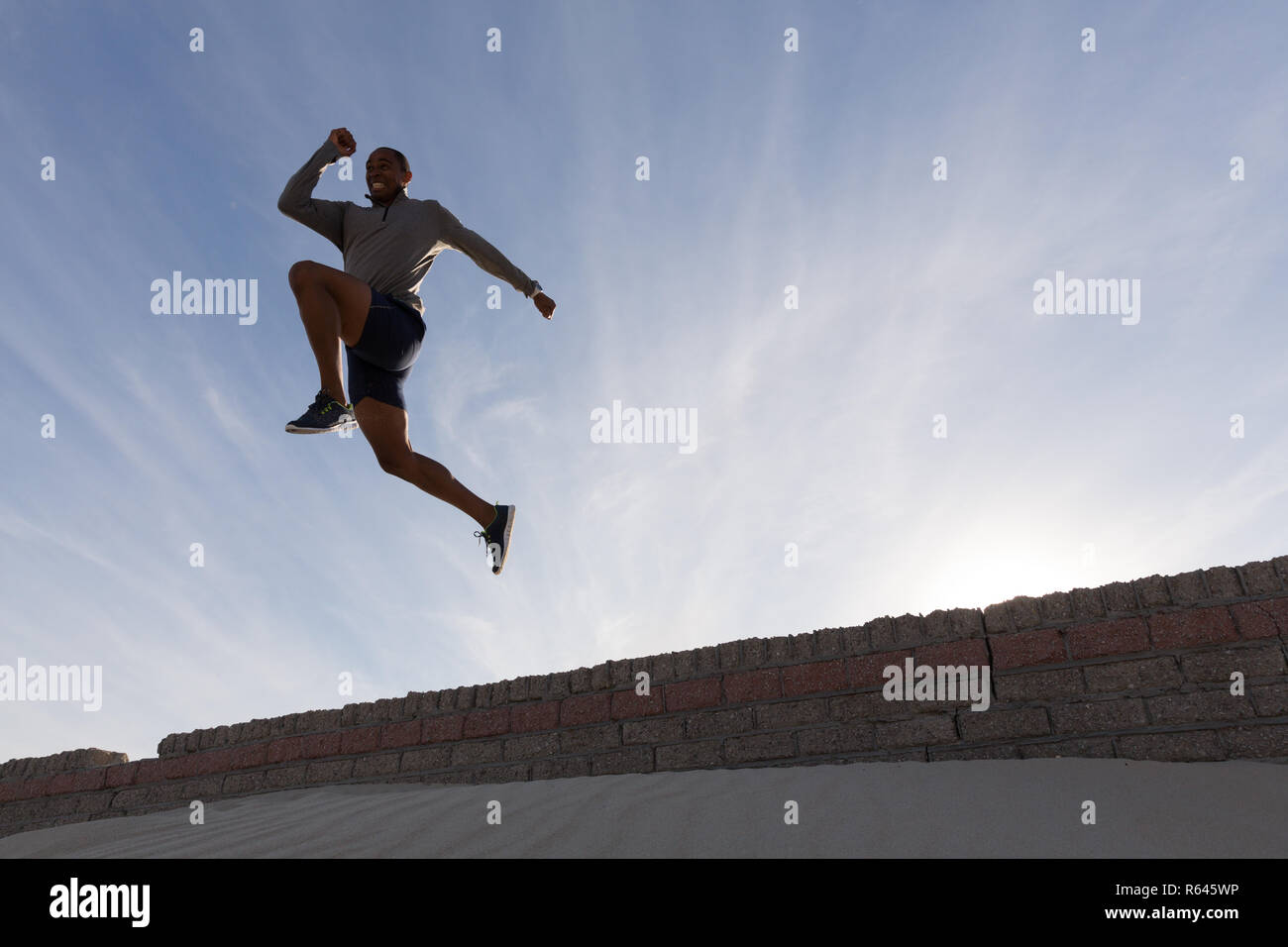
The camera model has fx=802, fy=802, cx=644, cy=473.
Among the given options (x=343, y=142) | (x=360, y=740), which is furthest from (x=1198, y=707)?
(x=360, y=740)

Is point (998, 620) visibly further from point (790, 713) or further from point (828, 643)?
point (790, 713)

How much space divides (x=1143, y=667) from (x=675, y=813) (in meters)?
1.82

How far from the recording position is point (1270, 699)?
9.12 ft

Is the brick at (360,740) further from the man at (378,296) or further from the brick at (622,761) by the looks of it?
the man at (378,296)

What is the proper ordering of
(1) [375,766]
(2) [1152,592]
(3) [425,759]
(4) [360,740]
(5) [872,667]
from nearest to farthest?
(2) [1152,592] < (5) [872,667] < (3) [425,759] < (1) [375,766] < (4) [360,740]

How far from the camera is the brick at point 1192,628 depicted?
2.91 m

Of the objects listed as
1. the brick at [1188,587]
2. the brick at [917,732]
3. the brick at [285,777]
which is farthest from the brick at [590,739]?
the brick at [1188,587]

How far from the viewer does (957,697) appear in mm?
3217

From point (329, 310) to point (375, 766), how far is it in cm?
294

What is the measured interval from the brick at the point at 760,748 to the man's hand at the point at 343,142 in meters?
2.83

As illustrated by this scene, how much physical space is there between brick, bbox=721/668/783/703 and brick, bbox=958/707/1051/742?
773 mm
